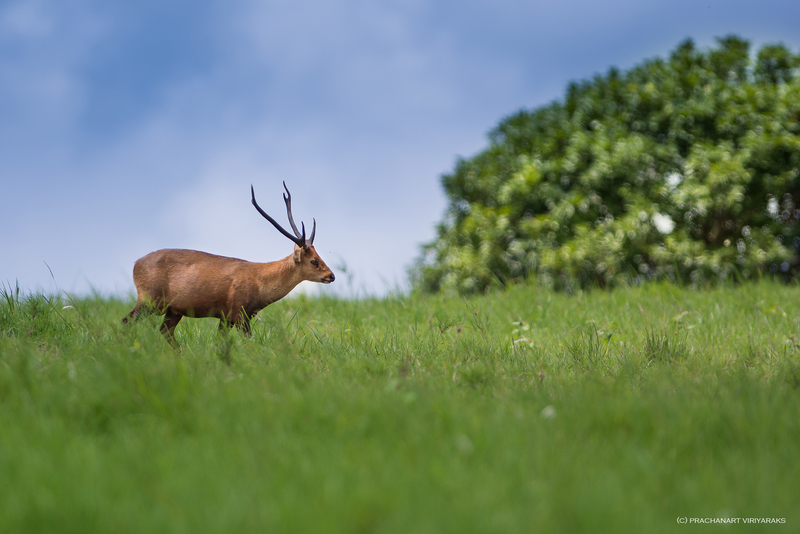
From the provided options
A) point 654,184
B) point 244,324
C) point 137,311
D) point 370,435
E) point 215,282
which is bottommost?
point 370,435

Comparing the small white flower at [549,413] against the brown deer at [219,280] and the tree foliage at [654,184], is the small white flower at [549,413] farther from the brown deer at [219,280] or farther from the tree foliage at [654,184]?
the tree foliage at [654,184]

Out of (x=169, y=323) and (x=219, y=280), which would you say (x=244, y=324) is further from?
(x=169, y=323)

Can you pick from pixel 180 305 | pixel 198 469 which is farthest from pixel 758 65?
pixel 198 469

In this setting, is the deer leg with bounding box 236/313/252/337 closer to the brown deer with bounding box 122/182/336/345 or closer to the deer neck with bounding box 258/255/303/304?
the brown deer with bounding box 122/182/336/345

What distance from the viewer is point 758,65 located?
13.8 meters

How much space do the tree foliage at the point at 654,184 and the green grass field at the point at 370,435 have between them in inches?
272

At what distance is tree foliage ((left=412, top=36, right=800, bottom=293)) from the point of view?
39.0ft

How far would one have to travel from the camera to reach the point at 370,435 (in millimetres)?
3158

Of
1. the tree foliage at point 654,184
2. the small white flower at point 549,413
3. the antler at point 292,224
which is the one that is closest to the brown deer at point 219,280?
the antler at point 292,224

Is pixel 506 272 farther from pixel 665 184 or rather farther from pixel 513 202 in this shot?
pixel 665 184

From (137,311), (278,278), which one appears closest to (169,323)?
(137,311)

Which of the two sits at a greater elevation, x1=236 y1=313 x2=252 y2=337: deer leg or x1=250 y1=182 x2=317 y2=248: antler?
x1=250 y1=182 x2=317 y2=248: antler

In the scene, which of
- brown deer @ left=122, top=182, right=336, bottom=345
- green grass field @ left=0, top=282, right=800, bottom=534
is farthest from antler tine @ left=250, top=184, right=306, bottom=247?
green grass field @ left=0, top=282, right=800, bottom=534

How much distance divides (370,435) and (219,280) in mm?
2508
